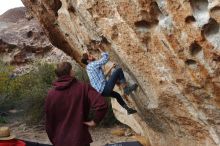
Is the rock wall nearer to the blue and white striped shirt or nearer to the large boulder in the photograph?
the large boulder

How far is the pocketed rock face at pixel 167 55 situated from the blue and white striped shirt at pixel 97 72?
20 centimetres

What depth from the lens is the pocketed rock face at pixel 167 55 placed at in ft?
16.7

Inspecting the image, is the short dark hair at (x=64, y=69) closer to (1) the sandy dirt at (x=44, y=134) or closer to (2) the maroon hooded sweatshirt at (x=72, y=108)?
(2) the maroon hooded sweatshirt at (x=72, y=108)

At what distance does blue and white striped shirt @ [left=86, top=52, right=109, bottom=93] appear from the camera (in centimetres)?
648

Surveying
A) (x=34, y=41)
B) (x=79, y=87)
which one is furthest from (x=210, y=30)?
(x=34, y=41)

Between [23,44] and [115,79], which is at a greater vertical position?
[115,79]

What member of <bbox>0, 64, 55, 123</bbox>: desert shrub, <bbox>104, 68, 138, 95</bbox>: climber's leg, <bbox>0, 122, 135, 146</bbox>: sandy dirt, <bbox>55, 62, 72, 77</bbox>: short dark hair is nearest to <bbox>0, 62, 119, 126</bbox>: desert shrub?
<bbox>0, 64, 55, 123</bbox>: desert shrub

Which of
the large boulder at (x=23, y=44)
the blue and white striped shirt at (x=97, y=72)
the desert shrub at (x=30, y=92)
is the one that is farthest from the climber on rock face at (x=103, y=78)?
the large boulder at (x=23, y=44)

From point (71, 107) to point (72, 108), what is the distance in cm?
2

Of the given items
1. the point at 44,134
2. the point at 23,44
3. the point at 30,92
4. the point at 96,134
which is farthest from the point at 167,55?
the point at 23,44

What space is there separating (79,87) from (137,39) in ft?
3.78

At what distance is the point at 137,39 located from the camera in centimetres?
589

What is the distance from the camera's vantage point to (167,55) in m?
5.62

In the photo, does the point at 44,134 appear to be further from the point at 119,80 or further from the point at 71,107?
the point at 71,107
